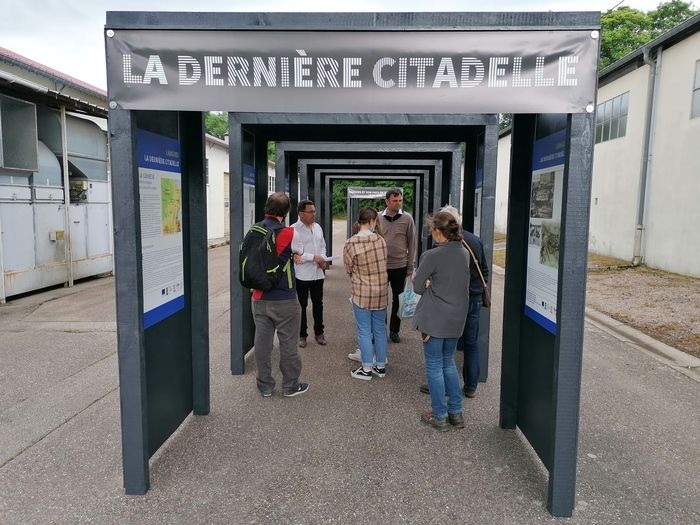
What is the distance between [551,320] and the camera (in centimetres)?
321

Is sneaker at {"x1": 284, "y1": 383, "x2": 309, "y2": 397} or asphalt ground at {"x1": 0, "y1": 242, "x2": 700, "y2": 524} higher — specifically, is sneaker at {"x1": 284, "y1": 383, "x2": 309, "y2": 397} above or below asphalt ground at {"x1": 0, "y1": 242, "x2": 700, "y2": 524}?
above

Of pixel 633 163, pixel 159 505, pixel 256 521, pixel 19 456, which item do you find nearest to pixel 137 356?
pixel 159 505

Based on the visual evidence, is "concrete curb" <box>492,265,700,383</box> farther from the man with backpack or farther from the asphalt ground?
the man with backpack

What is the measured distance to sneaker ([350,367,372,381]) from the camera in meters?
5.27

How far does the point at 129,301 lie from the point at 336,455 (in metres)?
1.72

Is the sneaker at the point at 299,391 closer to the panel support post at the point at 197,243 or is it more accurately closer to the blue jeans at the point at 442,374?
the panel support post at the point at 197,243

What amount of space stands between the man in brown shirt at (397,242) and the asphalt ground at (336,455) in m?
1.15

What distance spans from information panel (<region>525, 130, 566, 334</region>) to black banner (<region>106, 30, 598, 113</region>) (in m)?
0.57

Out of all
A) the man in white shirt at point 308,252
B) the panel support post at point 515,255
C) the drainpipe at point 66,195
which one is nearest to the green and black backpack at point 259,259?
the man in white shirt at point 308,252

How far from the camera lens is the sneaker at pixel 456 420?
13.3ft

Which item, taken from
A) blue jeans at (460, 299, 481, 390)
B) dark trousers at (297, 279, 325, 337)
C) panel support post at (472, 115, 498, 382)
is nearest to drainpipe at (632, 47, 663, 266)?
panel support post at (472, 115, 498, 382)

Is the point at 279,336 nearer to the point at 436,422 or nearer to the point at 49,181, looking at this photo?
the point at 436,422

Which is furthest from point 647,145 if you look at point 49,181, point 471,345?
point 49,181

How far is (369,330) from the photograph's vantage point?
516 cm
